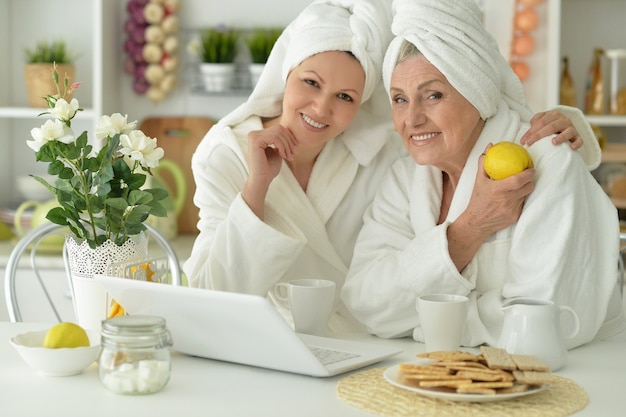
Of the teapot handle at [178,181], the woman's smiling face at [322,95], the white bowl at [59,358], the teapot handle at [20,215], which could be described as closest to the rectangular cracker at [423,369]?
the white bowl at [59,358]

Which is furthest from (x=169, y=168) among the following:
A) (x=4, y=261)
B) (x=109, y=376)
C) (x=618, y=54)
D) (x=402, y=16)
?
(x=109, y=376)

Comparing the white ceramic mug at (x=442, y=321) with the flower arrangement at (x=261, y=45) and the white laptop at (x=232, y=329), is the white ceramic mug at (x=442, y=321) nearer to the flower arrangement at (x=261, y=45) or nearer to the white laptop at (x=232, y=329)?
the white laptop at (x=232, y=329)

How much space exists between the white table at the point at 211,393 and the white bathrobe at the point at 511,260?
20 cm

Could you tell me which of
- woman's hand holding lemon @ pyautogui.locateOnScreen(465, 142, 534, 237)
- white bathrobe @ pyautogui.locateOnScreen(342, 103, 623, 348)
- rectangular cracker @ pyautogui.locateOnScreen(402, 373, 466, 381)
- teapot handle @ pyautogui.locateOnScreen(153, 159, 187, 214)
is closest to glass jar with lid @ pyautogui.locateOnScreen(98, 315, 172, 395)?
rectangular cracker @ pyautogui.locateOnScreen(402, 373, 466, 381)

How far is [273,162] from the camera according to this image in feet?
7.04

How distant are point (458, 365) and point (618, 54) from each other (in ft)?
8.41

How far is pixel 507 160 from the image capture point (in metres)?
1.82

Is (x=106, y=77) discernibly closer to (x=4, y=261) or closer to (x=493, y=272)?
(x=4, y=261)

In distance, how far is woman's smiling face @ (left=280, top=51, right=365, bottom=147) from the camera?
7.13 ft

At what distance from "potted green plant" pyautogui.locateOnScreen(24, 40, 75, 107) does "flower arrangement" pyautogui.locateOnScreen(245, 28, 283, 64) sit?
2.41 feet

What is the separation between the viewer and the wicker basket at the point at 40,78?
3797mm

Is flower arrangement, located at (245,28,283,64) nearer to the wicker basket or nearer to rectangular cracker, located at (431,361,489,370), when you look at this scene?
the wicker basket

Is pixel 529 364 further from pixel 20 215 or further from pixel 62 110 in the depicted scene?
pixel 20 215

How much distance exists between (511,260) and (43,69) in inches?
99.1
